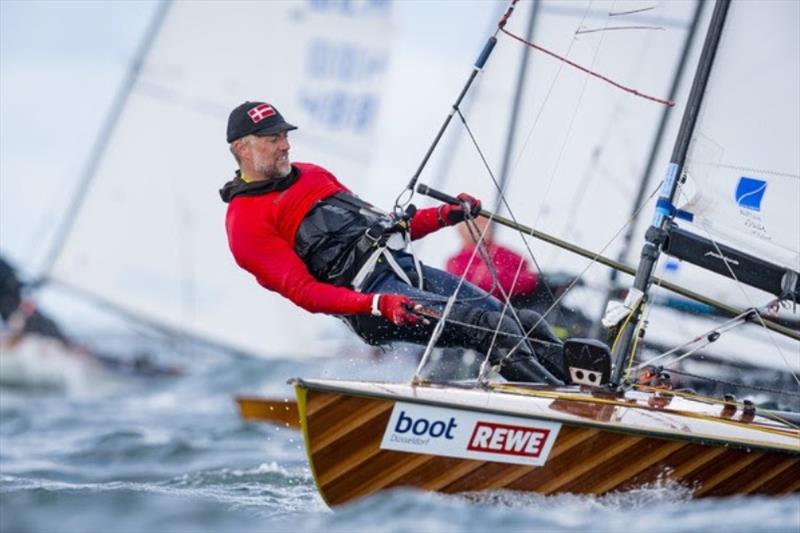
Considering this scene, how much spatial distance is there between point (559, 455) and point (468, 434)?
0.98ft

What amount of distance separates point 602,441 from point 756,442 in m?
0.49

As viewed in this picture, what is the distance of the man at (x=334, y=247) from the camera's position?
534 cm

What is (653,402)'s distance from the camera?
5.39 metres

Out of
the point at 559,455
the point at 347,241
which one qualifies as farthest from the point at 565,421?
the point at 347,241

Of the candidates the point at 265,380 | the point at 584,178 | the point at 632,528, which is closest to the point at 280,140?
the point at 632,528

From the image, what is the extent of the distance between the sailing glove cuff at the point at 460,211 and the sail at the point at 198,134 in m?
10.3

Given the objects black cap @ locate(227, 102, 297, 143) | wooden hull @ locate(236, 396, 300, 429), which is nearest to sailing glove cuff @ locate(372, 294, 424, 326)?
black cap @ locate(227, 102, 297, 143)

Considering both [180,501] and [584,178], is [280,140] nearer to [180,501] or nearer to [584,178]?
[180,501]

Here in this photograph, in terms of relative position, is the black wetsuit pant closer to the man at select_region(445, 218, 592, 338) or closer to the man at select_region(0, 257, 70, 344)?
the man at select_region(445, 218, 592, 338)

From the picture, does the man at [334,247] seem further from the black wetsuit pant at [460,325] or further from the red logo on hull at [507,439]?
the red logo on hull at [507,439]

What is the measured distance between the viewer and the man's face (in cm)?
546

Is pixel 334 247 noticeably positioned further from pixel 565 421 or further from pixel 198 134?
pixel 198 134

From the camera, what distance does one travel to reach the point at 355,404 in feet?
15.8

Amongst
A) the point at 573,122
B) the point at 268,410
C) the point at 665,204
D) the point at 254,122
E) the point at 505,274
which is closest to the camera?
the point at 254,122
